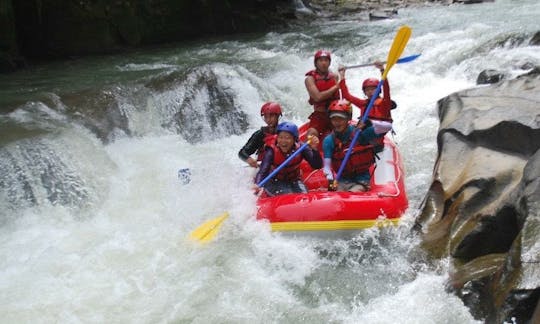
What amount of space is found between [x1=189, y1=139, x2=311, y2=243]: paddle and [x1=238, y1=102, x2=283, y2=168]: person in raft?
0.83ft

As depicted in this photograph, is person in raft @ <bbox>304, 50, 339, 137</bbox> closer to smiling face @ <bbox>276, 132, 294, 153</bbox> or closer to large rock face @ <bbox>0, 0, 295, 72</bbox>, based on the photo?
smiling face @ <bbox>276, 132, 294, 153</bbox>

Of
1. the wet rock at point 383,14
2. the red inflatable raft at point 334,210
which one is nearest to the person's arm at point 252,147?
the red inflatable raft at point 334,210

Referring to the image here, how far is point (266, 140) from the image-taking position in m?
4.82

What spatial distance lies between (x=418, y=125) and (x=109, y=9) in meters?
7.24

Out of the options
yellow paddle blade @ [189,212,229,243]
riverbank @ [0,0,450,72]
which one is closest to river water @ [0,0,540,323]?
yellow paddle blade @ [189,212,229,243]

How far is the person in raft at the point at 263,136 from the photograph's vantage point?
4.80 meters

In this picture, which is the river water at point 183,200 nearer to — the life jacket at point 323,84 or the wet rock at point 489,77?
the wet rock at point 489,77

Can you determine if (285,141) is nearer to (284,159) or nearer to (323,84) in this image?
(284,159)

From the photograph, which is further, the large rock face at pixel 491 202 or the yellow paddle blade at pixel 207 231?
the yellow paddle blade at pixel 207 231

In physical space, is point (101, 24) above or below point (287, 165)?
above

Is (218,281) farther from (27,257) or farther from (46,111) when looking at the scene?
(46,111)

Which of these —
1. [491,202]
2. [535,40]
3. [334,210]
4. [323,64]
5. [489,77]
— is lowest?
[334,210]

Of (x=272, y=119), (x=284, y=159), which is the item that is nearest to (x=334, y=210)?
(x=284, y=159)

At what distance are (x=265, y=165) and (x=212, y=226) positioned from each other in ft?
2.36
